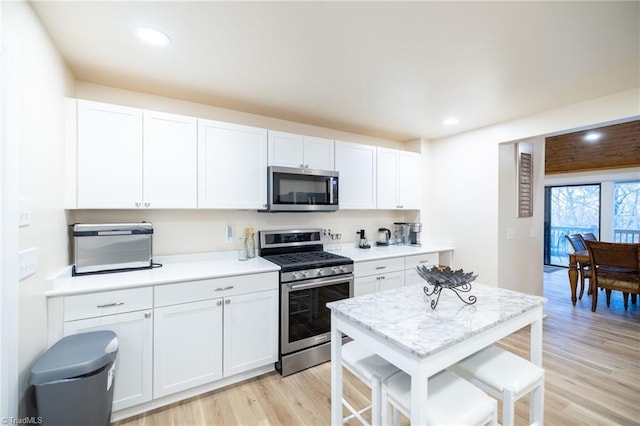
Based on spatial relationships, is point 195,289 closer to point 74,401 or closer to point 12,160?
point 74,401

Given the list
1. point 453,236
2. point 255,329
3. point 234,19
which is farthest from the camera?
point 453,236

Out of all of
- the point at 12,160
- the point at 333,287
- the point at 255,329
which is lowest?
the point at 255,329

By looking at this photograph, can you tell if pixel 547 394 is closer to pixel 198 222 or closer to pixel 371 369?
pixel 371 369

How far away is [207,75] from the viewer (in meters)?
2.18

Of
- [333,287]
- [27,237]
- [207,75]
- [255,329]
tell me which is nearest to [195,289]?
[255,329]

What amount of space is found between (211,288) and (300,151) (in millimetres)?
1585

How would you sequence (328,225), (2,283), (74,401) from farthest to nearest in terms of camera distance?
(328,225), (74,401), (2,283)

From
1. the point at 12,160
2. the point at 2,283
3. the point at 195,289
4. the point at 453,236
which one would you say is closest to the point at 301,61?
the point at 12,160

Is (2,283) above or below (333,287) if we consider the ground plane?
above

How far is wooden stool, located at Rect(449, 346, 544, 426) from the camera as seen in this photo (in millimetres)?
1349

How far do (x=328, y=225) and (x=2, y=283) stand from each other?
8.95ft

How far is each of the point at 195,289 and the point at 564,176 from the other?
8017mm

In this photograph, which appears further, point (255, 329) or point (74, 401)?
point (255, 329)

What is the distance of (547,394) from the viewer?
217cm
